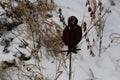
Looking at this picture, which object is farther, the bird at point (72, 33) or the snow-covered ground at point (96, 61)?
the snow-covered ground at point (96, 61)

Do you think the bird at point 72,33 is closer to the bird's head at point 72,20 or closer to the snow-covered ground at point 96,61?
the bird's head at point 72,20

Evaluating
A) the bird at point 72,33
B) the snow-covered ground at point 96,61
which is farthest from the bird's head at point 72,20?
the snow-covered ground at point 96,61

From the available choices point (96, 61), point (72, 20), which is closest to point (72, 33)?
point (72, 20)

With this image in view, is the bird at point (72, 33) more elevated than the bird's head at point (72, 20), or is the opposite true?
the bird's head at point (72, 20)

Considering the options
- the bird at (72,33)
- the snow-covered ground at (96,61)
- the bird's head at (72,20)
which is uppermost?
the bird's head at (72,20)

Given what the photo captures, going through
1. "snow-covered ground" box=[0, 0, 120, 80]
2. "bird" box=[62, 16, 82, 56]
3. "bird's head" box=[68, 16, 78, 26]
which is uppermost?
"bird's head" box=[68, 16, 78, 26]

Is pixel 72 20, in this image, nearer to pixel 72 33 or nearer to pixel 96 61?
pixel 72 33

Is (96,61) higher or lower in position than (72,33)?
lower

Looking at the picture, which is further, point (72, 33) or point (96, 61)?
point (96, 61)

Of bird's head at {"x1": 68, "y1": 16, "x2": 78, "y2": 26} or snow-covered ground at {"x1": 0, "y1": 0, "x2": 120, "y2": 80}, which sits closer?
bird's head at {"x1": 68, "y1": 16, "x2": 78, "y2": 26}

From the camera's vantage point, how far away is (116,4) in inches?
106

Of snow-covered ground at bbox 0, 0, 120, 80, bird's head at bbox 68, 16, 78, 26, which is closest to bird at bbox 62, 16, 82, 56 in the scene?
bird's head at bbox 68, 16, 78, 26

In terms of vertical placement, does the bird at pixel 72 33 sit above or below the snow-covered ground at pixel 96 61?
above

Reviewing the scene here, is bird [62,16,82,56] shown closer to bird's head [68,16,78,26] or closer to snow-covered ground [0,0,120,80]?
bird's head [68,16,78,26]
